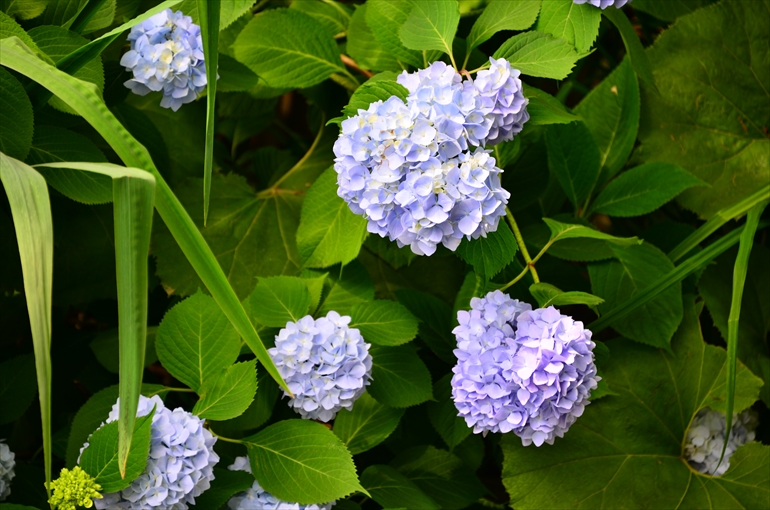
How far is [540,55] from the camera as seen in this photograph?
A: 81cm

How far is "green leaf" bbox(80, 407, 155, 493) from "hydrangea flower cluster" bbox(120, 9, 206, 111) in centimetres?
43

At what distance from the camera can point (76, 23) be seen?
33.4 inches

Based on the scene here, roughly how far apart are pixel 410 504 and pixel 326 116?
2.16 ft

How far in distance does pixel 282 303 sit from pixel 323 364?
112 mm

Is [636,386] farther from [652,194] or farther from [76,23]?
[76,23]

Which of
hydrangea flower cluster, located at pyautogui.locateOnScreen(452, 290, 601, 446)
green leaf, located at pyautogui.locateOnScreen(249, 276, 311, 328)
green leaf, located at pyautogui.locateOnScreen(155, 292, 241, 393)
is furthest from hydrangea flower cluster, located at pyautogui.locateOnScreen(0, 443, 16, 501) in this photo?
hydrangea flower cluster, located at pyautogui.locateOnScreen(452, 290, 601, 446)

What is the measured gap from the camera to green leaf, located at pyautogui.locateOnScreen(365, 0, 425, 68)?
35.9 inches

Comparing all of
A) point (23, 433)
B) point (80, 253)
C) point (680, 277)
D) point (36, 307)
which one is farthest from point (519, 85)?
point (23, 433)

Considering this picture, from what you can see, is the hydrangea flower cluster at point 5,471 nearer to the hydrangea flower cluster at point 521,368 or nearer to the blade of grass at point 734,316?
the hydrangea flower cluster at point 521,368

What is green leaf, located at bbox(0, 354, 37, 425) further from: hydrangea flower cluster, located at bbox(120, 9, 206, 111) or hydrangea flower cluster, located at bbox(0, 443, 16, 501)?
hydrangea flower cluster, located at bbox(120, 9, 206, 111)

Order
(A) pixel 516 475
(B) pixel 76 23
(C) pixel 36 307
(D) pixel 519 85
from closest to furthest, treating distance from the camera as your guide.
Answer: (C) pixel 36 307
(D) pixel 519 85
(B) pixel 76 23
(A) pixel 516 475

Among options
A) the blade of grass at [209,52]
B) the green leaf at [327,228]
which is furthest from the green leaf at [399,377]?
the blade of grass at [209,52]

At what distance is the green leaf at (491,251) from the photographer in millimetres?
758

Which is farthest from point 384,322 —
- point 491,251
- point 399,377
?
point 491,251
